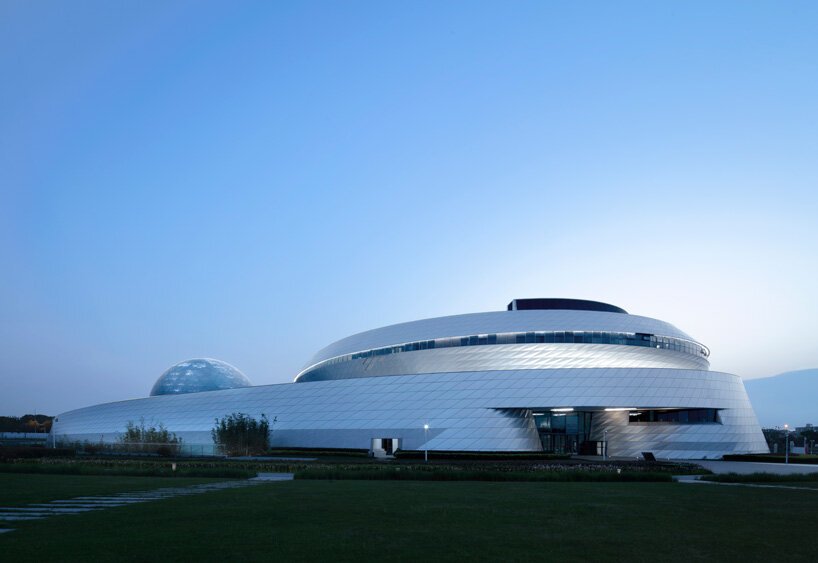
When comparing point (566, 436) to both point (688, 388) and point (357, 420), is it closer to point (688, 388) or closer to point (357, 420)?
point (688, 388)

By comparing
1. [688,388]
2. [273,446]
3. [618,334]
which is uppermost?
[618,334]

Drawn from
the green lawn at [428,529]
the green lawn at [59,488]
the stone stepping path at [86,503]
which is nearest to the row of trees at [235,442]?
the green lawn at [59,488]

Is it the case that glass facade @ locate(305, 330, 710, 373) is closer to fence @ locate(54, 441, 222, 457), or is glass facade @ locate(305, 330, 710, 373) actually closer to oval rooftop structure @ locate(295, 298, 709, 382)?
oval rooftop structure @ locate(295, 298, 709, 382)

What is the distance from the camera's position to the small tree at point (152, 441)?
5919 centimetres

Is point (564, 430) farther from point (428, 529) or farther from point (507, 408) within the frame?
point (428, 529)

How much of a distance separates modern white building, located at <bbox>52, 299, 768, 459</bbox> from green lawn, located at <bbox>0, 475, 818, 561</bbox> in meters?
37.1

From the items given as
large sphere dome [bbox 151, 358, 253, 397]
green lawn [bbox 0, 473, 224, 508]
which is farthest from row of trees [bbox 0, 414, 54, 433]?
green lawn [bbox 0, 473, 224, 508]

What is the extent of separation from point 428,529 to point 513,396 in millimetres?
45164

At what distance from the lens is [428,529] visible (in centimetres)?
1272

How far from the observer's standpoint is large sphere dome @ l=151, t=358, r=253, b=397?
92000mm

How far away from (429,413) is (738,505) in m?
41.3

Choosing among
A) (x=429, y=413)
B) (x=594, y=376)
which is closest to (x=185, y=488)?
(x=429, y=413)

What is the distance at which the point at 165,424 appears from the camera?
7419 centimetres

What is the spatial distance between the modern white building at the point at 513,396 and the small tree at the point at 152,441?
95.3 inches
